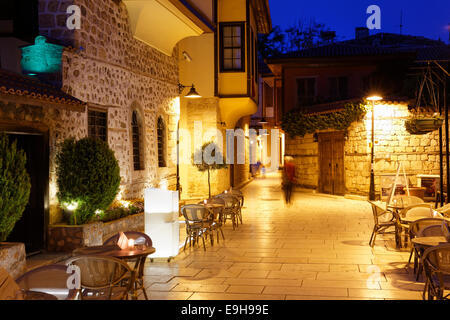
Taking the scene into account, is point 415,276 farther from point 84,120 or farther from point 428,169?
point 428,169

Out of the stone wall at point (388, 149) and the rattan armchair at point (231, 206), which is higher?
the stone wall at point (388, 149)

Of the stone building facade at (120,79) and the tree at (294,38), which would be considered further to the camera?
the tree at (294,38)

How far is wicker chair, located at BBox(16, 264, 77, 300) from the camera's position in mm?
4477

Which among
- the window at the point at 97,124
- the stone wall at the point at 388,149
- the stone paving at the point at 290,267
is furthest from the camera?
the stone wall at the point at 388,149

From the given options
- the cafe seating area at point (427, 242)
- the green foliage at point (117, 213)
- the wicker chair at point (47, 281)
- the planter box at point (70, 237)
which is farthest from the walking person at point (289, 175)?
the wicker chair at point (47, 281)

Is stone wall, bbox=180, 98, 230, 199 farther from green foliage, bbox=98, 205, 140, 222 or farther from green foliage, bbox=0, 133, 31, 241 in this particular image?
green foliage, bbox=0, 133, 31, 241

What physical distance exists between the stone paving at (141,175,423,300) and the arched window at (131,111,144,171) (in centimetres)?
285

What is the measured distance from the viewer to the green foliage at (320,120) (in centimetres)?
1962

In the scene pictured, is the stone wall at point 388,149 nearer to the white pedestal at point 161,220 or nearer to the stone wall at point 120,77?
the stone wall at point 120,77

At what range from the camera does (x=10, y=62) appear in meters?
9.10

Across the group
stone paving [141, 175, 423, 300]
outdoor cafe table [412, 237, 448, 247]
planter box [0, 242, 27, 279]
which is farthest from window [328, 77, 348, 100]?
planter box [0, 242, 27, 279]

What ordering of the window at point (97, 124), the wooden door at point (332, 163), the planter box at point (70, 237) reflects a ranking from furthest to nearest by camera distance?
the wooden door at point (332, 163), the window at point (97, 124), the planter box at point (70, 237)

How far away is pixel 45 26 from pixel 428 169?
559 inches

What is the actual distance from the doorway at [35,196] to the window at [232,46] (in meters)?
12.2
